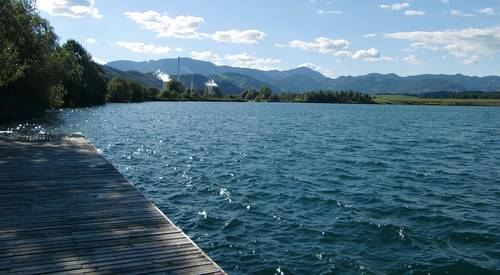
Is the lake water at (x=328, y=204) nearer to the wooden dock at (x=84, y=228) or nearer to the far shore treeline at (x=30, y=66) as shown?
the wooden dock at (x=84, y=228)

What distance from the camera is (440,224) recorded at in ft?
65.7

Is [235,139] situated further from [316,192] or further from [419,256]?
[419,256]

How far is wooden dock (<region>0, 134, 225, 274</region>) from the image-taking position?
404 inches

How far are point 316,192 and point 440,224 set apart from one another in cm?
749

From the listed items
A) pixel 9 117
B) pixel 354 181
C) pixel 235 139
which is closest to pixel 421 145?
pixel 235 139

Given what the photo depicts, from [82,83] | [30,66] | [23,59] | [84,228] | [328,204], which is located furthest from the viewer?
[82,83]

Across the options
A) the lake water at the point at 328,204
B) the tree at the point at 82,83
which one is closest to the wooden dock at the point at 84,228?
the lake water at the point at 328,204

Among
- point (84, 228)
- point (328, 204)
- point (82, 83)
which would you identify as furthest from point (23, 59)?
point (82, 83)

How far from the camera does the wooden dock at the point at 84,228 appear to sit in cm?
1027

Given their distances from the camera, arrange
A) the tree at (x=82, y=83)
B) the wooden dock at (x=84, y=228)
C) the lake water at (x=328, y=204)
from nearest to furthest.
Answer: the wooden dock at (x=84, y=228) → the lake water at (x=328, y=204) → the tree at (x=82, y=83)

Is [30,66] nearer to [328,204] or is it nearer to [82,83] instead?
[328,204]

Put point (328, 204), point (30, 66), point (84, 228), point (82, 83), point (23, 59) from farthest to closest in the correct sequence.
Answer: point (82, 83) < point (30, 66) < point (23, 59) < point (328, 204) < point (84, 228)

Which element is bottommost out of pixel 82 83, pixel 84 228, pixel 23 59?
pixel 84 228

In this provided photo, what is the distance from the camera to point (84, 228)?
1285cm
